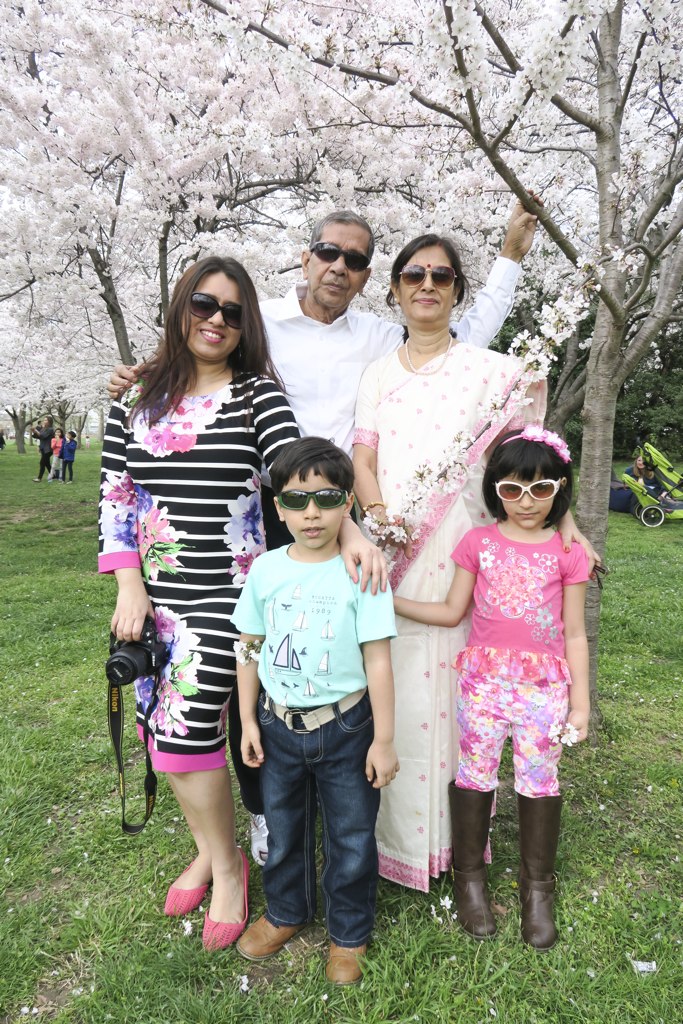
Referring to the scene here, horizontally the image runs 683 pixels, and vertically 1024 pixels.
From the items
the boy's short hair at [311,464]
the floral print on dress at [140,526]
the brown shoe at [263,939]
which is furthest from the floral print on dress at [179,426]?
the brown shoe at [263,939]

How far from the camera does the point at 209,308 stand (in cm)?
202

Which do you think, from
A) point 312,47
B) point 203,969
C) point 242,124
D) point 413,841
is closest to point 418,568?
point 413,841

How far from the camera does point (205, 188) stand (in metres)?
7.90

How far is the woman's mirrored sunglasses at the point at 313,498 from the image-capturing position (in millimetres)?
1772

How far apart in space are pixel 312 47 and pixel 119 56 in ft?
21.5

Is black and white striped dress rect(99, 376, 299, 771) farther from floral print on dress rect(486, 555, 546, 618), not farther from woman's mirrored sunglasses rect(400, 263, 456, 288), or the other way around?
floral print on dress rect(486, 555, 546, 618)

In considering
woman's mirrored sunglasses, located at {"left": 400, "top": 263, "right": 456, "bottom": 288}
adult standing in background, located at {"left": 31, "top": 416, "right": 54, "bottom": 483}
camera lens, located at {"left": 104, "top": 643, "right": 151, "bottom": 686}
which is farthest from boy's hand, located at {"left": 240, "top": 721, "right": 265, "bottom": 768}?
adult standing in background, located at {"left": 31, "top": 416, "right": 54, "bottom": 483}

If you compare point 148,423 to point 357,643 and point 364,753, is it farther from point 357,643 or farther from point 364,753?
point 364,753

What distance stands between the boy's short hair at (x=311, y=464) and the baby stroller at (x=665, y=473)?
10.7 m

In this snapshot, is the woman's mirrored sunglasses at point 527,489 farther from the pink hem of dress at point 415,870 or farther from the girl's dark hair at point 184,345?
the pink hem of dress at point 415,870

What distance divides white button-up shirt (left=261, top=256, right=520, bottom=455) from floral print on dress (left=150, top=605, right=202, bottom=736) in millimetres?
833

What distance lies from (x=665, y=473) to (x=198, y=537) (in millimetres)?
11332

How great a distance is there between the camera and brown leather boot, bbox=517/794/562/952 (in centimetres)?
200

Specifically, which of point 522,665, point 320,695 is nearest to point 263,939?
point 320,695
